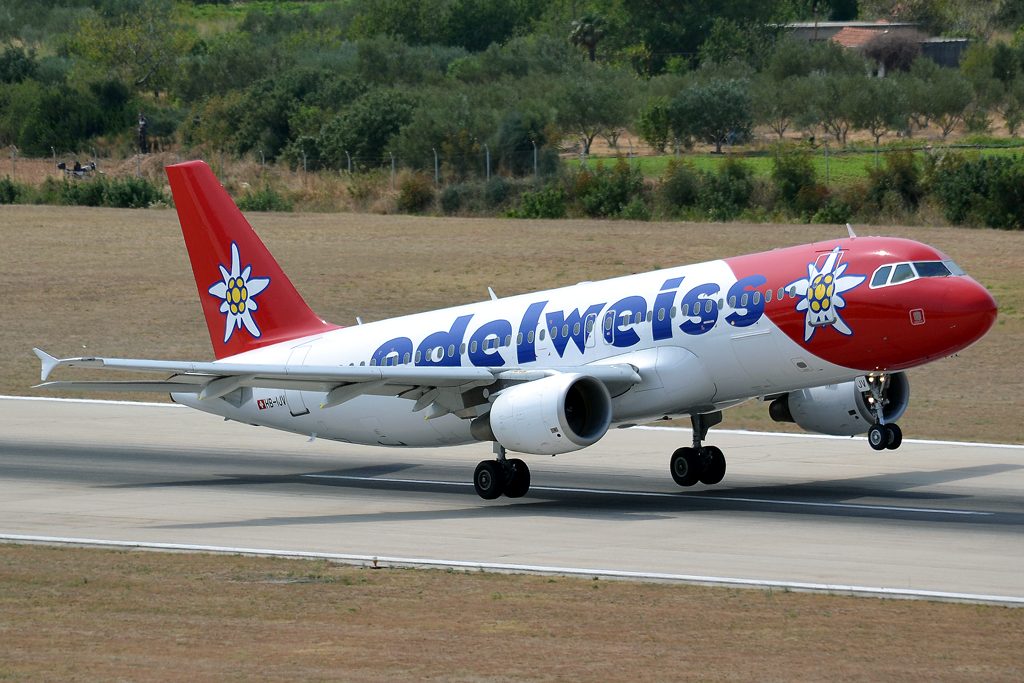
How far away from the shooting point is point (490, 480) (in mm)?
25828

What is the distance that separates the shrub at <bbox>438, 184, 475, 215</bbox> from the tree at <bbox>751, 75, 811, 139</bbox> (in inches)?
987

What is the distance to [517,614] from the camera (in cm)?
1625

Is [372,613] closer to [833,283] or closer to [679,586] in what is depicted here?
[679,586]

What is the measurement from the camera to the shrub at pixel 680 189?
6905cm

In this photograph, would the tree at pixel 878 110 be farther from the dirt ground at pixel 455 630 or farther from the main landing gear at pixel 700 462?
the dirt ground at pixel 455 630

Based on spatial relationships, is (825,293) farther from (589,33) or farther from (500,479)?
(589,33)

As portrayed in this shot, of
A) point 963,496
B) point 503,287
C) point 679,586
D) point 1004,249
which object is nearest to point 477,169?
point 503,287

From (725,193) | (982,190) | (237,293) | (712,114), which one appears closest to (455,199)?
(725,193)

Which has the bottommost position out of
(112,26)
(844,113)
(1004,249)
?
(1004,249)

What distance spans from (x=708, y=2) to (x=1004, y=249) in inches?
3379

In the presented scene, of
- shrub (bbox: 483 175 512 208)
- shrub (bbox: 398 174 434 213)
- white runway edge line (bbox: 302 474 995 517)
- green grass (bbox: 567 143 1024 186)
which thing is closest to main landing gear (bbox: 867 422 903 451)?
white runway edge line (bbox: 302 474 995 517)

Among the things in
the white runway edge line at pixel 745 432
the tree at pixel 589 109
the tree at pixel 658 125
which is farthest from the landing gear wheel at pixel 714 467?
the tree at pixel 589 109

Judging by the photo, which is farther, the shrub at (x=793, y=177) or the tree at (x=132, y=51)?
the tree at (x=132, y=51)

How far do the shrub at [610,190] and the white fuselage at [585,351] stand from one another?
138 ft
